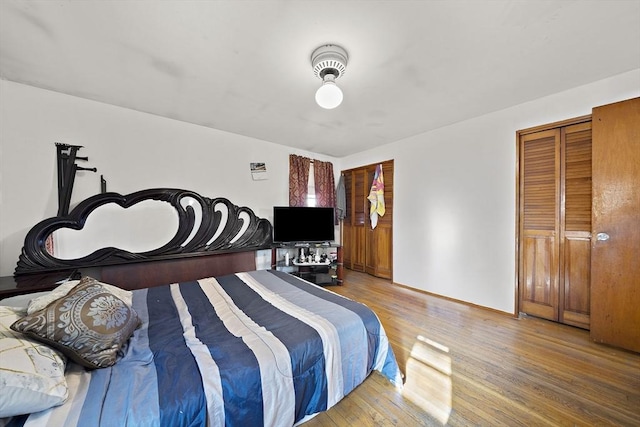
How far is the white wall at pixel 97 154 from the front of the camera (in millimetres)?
2141

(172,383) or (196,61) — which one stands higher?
(196,61)

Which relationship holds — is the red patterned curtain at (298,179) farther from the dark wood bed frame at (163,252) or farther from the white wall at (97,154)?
the dark wood bed frame at (163,252)

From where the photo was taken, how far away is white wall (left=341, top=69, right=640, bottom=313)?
2473mm

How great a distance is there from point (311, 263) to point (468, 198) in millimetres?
2431

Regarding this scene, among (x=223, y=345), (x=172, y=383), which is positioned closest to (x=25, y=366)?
(x=172, y=383)

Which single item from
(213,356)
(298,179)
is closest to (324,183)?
(298,179)

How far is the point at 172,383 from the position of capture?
0.94 m

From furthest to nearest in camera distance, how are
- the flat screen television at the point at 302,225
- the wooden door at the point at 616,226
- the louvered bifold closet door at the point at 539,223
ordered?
the flat screen television at the point at 302,225
the louvered bifold closet door at the point at 539,223
the wooden door at the point at 616,226

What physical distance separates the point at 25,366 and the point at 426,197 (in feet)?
12.5

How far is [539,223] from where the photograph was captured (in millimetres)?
2551

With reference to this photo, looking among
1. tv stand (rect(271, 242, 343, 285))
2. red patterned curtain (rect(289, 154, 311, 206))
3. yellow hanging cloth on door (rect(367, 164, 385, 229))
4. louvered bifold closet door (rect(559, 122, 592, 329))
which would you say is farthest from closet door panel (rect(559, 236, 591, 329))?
red patterned curtain (rect(289, 154, 311, 206))

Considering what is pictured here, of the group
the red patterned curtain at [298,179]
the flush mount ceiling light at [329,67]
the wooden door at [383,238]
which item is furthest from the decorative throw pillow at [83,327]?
the wooden door at [383,238]

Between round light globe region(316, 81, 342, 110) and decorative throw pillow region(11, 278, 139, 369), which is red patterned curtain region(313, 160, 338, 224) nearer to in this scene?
round light globe region(316, 81, 342, 110)

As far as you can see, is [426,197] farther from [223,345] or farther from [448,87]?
[223,345]
